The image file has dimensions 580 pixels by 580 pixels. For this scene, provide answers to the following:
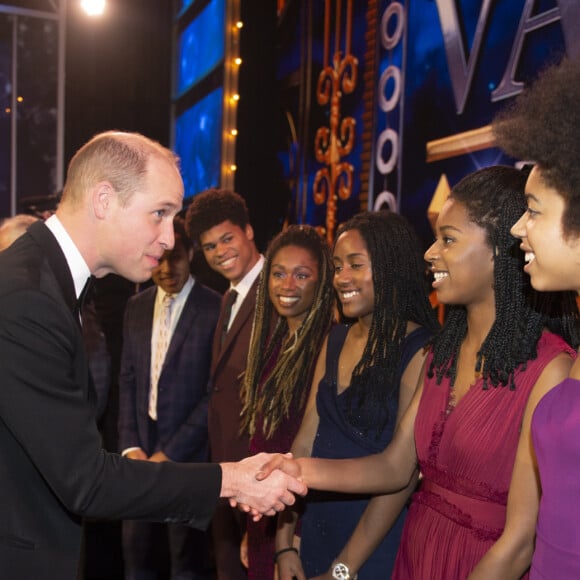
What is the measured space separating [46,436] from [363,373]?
42.7 inches

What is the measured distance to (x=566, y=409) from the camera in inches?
67.4

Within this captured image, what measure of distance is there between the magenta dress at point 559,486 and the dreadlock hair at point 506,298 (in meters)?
0.33

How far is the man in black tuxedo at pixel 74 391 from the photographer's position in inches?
77.6

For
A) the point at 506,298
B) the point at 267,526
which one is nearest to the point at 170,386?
the point at 267,526

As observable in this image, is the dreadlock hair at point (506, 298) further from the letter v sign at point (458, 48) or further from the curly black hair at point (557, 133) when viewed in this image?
the letter v sign at point (458, 48)

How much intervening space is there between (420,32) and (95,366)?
7.90ft

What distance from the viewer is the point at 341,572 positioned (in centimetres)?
247

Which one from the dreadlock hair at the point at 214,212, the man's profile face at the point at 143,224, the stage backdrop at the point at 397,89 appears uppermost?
the stage backdrop at the point at 397,89

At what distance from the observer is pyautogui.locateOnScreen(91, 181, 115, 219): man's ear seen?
2.29 meters

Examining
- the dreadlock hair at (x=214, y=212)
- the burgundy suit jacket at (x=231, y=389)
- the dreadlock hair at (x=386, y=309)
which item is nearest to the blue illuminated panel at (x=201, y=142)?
the dreadlock hair at (x=214, y=212)

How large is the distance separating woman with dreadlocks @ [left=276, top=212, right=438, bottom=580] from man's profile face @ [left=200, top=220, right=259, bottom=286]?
4.05 feet

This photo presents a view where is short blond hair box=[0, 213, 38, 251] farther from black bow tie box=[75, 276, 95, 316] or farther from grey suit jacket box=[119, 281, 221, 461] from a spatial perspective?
black bow tie box=[75, 276, 95, 316]

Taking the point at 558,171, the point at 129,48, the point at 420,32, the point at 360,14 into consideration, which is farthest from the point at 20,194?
the point at 558,171

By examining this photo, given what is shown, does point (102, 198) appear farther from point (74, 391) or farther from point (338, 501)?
point (338, 501)
